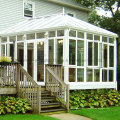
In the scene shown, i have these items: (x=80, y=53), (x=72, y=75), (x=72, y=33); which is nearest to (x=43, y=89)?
(x=72, y=75)

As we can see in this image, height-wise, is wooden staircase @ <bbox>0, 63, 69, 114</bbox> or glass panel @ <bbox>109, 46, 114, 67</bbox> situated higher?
glass panel @ <bbox>109, 46, 114, 67</bbox>

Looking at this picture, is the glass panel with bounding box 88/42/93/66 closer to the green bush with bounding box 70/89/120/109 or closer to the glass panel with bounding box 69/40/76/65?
the glass panel with bounding box 69/40/76/65

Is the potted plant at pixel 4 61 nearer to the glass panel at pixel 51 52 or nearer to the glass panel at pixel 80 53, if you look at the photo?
the glass panel at pixel 51 52

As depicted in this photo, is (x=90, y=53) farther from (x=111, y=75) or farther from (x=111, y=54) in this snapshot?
(x=111, y=75)

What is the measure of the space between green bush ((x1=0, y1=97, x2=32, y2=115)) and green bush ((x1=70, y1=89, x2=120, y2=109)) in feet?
7.43

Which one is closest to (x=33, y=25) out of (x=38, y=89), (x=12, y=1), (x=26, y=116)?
(x=12, y=1)

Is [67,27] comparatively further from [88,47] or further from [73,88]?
[73,88]

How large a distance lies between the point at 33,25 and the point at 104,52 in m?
3.95

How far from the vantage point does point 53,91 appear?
12.2 meters

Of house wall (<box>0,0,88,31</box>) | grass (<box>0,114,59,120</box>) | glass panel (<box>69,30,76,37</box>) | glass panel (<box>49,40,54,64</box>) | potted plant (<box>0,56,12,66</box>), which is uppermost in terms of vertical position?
house wall (<box>0,0,88,31</box>)

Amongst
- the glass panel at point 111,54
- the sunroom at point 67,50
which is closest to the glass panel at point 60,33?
the sunroom at point 67,50

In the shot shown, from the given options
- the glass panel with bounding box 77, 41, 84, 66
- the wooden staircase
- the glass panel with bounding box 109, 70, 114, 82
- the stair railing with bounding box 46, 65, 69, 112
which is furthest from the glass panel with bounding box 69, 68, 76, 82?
the glass panel with bounding box 109, 70, 114, 82

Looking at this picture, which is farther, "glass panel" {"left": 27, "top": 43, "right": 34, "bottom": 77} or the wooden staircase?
"glass panel" {"left": 27, "top": 43, "right": 34, "bottom": 77}

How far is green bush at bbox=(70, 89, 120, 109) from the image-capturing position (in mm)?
12820
